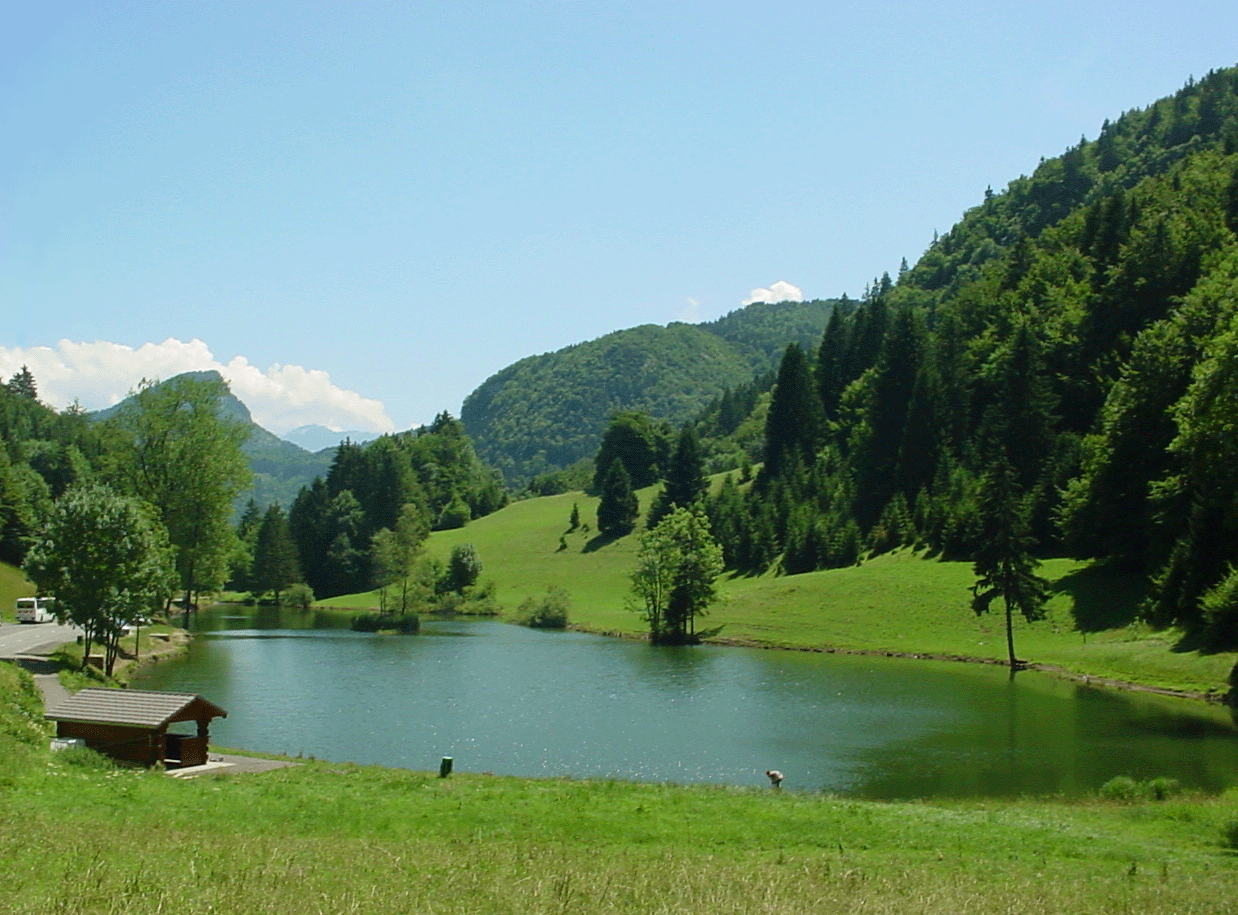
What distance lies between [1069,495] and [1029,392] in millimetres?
16645

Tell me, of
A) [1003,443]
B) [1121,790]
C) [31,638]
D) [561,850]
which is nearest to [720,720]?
[1121,790]

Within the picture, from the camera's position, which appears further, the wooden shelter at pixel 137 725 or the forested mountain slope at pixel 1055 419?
the forested mountain slope at pixel 1055 419

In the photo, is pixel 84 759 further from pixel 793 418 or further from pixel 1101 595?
pixel 793 418

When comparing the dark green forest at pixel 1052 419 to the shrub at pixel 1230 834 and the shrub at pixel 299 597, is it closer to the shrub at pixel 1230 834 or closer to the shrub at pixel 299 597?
the shrub at pixel 1230 834

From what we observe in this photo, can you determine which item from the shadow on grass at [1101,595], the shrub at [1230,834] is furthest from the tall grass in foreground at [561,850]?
the shadow on grass at [1101,595]

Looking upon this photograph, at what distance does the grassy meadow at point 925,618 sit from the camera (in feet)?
176

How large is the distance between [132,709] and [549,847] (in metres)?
16.3

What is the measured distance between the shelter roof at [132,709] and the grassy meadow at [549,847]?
1012 millimetres

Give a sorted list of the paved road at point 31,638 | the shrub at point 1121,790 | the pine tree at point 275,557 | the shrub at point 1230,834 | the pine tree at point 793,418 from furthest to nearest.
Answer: the pine tree at point 275,557, the pine tree at point 793,418, the paved road at point 31,638, the shrub at point 1121,790, the shrub at point 1230,834

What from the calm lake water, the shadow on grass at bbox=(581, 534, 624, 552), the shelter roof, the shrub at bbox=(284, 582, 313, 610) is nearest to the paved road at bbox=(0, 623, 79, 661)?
Result: the calm lake water

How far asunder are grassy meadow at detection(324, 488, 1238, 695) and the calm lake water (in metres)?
3.32

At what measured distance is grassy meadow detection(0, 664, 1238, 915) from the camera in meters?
12.6

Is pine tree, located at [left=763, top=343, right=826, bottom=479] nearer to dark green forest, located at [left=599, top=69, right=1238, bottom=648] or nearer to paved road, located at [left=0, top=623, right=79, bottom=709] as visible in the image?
dark green forest, located at [left=599, top=69, right=1238, bottom=648]

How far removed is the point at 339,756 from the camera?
1384 inches
